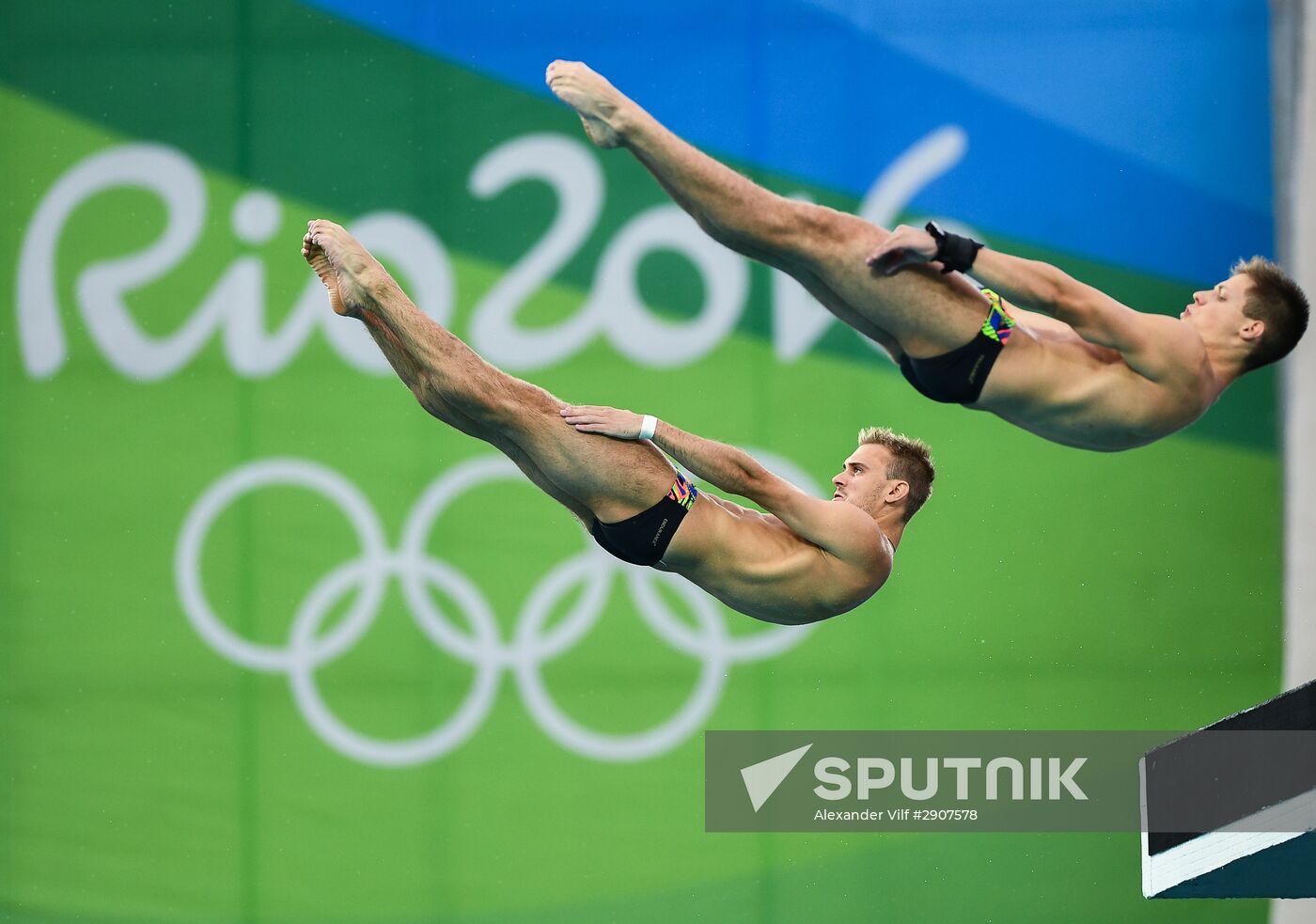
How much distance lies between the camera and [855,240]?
539cm

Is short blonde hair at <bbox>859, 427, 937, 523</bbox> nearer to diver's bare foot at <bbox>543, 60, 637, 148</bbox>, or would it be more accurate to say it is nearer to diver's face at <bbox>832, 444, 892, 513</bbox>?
diver's face at <bbox>832, 444, 892, 513</bbox>

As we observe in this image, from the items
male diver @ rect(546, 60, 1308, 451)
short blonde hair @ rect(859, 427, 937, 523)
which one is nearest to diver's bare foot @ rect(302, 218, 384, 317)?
male diver @ rect(546, 60, 1308, 451)

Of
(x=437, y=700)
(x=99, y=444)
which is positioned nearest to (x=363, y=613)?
(x=437, y=700)

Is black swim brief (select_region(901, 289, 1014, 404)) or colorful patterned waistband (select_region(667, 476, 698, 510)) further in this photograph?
colorful patterned waistband (select_region(667, 476, 698, 510))

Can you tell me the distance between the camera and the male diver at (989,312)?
5246 millimetres

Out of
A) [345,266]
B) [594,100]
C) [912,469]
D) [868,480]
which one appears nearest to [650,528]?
[868,480]

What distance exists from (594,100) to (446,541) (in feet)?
14.0

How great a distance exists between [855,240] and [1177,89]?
4.28 metres

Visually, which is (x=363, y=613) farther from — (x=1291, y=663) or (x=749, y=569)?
(x=1291, y=663)

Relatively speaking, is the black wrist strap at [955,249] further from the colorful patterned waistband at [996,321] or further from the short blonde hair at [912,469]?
the short blonde hair at [912,469]

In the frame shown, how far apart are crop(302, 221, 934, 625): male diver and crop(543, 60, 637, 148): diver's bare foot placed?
0.88 m

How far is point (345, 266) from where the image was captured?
17.9 feet

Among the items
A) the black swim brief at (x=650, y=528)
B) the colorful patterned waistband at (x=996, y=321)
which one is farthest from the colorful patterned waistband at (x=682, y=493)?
the colorful patterned waistband at (x=996, y=321)

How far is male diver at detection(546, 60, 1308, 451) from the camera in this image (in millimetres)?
5246
